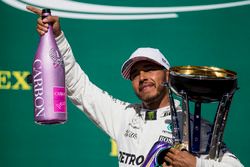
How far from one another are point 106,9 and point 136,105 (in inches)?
35.1

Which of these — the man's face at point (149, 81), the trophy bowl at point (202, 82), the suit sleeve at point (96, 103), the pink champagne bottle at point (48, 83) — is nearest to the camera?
the trophy bowl at point (202, 82)

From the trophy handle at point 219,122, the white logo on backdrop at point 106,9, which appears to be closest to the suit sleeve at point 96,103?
the trophy handle at point 219,122

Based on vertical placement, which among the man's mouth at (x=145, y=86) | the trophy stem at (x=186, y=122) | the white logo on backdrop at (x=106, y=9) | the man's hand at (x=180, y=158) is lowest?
the man's hand at (x=180, y=158)

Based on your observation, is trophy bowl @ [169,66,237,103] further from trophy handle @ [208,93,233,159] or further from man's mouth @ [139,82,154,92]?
man's mouth @ [139,82,154,92]

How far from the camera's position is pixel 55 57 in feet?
7.89

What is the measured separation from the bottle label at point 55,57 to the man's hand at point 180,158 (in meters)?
0.60

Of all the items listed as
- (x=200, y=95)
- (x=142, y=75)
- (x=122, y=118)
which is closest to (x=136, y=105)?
(x=122, y=118)

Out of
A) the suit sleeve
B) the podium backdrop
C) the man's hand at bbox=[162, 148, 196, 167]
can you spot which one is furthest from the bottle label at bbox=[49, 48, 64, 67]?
the podium backdrop

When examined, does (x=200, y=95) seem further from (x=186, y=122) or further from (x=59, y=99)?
(x=59, y=99)

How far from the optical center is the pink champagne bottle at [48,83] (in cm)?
236

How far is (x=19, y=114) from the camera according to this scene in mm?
3488

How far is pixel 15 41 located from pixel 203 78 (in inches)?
66.4

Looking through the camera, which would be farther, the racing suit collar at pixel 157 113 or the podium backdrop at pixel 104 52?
the podium backdrop at pixel 104 52

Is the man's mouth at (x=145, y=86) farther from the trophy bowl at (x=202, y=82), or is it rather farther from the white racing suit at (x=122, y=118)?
the trophy bowl at (x=202, y=82)
